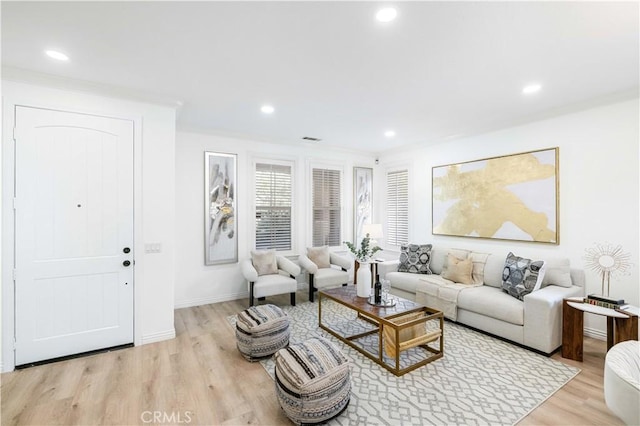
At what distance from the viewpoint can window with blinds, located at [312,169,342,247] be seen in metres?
5.60

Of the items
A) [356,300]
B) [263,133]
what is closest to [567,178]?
[356,300]

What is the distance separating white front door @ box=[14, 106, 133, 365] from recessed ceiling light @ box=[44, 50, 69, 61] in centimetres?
61

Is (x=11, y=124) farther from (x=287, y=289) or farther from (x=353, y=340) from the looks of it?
(x=353, y=340)

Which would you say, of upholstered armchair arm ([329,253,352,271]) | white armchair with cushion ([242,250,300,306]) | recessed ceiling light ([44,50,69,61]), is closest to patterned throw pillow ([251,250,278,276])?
white armchair with cushion ([242,250,300,306])

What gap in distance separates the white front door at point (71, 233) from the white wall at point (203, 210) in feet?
4.21

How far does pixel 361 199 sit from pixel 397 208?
77 centimetres

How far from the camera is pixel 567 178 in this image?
3520mm

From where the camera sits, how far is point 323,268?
5020 mm

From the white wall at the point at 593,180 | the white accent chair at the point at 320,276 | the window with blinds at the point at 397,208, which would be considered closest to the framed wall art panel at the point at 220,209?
the white accent chair at the point at 320,276

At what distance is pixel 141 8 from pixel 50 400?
9.61 ft

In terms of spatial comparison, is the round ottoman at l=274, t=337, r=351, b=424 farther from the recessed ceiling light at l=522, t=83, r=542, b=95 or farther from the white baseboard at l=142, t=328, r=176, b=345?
the recessed ceiling light at l=522, t=83, r=542, b=95

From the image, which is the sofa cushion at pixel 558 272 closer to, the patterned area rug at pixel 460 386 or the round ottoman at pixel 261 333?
the patterned area rug at pixel 460 386

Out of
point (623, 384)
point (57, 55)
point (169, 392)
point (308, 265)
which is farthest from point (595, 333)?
point (57, 55)

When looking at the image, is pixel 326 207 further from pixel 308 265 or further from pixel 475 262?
pixel 475 262
